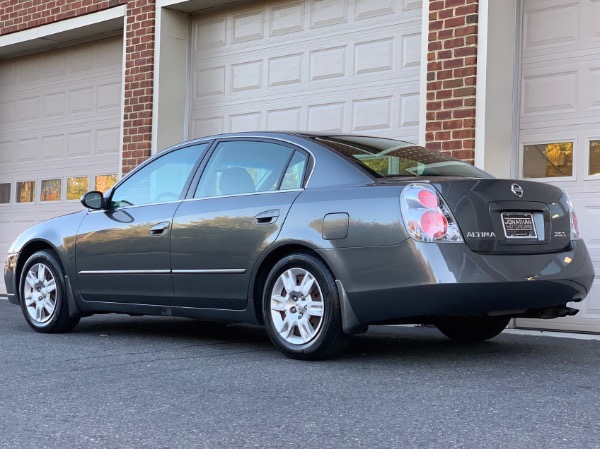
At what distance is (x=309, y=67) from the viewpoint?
34.4 feet

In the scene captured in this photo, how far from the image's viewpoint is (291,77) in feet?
35.1

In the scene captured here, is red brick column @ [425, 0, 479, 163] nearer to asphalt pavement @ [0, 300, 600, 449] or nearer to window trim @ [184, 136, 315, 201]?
asphalt pavement @ [0, 300, 600, 449]

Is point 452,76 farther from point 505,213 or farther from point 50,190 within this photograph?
point 50,190

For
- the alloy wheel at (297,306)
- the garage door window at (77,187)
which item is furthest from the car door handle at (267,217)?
the garage door window at (77,187)

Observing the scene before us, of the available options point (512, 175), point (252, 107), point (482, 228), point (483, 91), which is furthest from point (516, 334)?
point (252, 107)

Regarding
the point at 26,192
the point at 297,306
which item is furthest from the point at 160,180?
the point at 26,192

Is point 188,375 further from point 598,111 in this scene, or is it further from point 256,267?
point 598,111

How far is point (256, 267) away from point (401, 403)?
1842 mm

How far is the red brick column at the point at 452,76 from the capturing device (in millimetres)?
8680

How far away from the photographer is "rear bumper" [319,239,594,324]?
531 centimetres

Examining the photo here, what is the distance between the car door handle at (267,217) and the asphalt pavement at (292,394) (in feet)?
2.73

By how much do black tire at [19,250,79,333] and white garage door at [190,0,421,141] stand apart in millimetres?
Answer: 3673

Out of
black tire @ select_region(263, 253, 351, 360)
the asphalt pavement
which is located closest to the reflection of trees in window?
the asphalt pavement

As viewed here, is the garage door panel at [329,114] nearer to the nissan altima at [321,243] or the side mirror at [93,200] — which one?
the nissan altima at [321,243]
